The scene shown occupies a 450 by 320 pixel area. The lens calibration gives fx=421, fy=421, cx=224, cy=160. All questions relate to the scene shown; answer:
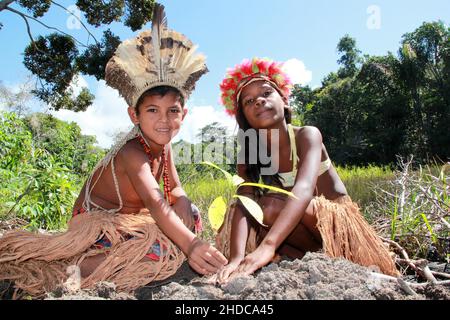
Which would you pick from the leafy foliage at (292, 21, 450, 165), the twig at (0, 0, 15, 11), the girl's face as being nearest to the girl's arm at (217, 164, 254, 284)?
the girl's face

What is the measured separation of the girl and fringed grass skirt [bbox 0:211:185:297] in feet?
1.13

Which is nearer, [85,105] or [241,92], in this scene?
[241,92]

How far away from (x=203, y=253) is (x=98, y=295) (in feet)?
1.43

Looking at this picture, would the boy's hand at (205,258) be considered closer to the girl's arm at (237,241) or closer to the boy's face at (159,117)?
the girl's arm at (237,241)

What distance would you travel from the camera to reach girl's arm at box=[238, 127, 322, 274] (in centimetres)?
164

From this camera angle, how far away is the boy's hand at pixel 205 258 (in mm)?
1704

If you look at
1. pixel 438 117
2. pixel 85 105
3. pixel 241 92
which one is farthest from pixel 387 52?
pixel 241 92

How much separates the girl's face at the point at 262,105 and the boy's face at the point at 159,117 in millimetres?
387

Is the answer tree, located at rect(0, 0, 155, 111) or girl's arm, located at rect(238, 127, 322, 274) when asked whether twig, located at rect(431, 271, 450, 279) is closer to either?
girl's arm, located at rect(238, 127, 322, 274)

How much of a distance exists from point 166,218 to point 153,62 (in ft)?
2.79

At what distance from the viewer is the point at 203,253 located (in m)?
1.73

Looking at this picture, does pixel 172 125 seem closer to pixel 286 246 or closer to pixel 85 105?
pixel 286 246

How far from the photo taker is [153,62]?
87.3 inches

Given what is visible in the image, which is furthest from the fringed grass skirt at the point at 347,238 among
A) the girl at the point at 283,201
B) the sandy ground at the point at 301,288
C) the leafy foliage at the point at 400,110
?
the leafy foliage at the point at 400,110
